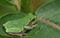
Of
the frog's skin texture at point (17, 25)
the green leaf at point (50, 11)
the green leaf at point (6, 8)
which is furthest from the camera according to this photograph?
the green leaf at point (6, 8)

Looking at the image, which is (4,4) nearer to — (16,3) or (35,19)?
(16,3)

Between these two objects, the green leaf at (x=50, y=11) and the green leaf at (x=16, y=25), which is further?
the green leaf at (x=50, y=11)

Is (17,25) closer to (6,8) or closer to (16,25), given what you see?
(16,25)

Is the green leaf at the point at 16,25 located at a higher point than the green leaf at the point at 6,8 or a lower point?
higher

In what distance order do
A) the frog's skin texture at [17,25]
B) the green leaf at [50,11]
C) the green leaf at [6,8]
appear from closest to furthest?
the frog's skin texture at [17,25], the green leaf at [50,11], the green leaf at [6,8]

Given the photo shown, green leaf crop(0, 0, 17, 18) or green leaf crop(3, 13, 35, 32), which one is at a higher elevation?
green leaf crop(3, 13, 35, 32)

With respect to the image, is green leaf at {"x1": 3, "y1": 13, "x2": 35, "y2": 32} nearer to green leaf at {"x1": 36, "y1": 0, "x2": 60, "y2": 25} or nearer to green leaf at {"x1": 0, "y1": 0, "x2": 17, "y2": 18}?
green leaf at {"x1": 36, "y1": 0, "x2": 60, "y2": 25}

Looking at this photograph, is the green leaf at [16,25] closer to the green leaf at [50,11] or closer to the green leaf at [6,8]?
the green leaf at [50,11]

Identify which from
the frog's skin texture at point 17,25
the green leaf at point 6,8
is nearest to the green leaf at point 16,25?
the frog's skin texture at point 17,25

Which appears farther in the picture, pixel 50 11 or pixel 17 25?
pixel 50 11

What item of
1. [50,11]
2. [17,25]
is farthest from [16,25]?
[50,11]

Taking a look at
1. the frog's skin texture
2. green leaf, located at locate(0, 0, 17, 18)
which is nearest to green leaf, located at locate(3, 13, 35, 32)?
the frog's skin texture

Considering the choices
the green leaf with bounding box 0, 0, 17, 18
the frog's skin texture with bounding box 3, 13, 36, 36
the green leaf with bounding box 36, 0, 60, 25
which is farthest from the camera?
the green leaf with bounding box 0, 0, 17, 18

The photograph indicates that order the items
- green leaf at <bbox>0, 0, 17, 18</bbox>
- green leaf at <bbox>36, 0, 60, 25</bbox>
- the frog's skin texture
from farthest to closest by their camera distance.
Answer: green leaf at <bbox>0, 0, 17, 18</bbox>
green leaf at <bbox>36, 0, 60, 25</bbox>
the frog's skin texture
